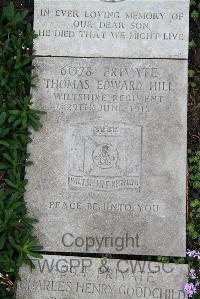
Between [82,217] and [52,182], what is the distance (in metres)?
0.40

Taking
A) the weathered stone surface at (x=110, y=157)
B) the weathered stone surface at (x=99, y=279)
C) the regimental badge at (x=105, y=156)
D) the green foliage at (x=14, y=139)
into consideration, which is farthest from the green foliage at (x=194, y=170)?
the green foliage at (x=14, y=139)

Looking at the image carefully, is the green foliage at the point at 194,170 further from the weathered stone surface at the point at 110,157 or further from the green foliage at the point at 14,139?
the green foliage at the point at 14,139

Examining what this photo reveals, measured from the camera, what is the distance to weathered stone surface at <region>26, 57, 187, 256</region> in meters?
4.21

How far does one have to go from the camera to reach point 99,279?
414cm

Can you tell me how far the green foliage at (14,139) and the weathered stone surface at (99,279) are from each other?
162mm

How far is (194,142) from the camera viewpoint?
14.8 ft

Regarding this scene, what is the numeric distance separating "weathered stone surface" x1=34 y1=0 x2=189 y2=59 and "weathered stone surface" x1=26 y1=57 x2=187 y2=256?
0.11 m

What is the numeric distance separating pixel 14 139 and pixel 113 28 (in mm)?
1323

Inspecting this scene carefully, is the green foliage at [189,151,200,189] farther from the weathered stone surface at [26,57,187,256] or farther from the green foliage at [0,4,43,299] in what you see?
the green foliage at [0,4,43,299]

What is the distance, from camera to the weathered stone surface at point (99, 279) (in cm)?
410

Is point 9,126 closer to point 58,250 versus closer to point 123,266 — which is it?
point 58,250

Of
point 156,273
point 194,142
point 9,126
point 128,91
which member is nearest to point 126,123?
point 128,91

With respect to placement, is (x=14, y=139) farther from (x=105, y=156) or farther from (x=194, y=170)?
(x=194, y=170)

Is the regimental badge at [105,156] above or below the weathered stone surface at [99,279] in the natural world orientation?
above
